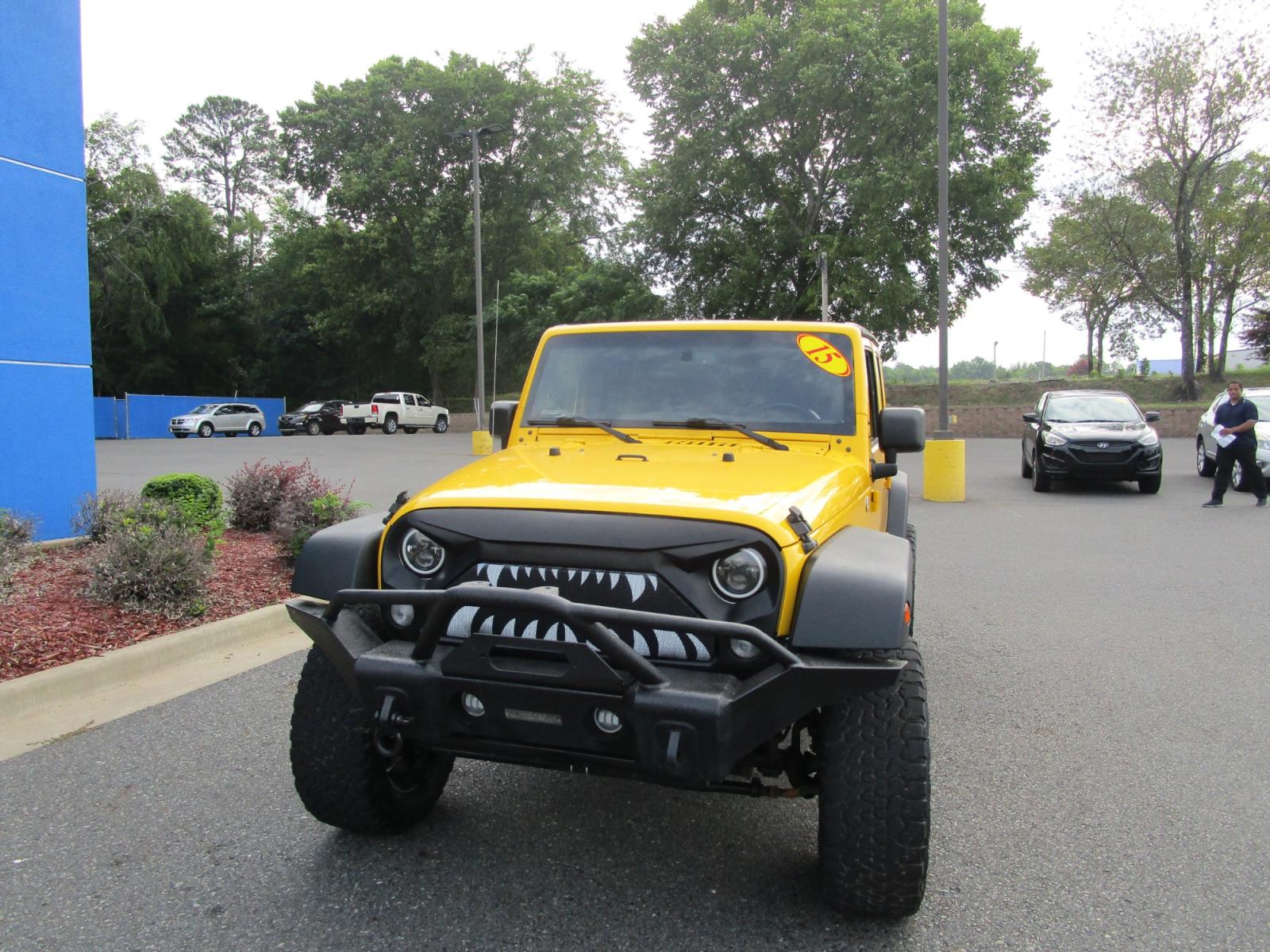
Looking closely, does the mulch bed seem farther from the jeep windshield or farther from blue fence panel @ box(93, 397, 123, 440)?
blue fence panel @ box(93, 397, 123, 440)

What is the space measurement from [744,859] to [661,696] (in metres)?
1.11

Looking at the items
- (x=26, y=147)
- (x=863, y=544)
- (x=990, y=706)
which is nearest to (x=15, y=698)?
(x=863, y=544)

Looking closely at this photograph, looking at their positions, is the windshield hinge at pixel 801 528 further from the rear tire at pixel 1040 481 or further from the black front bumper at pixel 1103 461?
the rear tire at pixel 1040 481

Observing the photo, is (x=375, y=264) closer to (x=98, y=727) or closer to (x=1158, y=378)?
(x=1158, y=378)

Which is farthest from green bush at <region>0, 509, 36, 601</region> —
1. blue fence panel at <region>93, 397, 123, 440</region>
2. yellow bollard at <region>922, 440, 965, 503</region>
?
blue fence panel at <region>93, 397, 123, 440</region>

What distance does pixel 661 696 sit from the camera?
7.72 feet

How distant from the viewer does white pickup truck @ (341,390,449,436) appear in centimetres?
3903

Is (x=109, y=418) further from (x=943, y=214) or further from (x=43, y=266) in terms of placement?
(x=943, y=214)

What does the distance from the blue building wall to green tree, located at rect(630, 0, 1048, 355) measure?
24.2 meters

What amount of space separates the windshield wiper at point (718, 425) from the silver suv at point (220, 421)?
37.7m

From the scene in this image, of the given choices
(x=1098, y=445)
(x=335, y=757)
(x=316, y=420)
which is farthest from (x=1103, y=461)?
(x=316, y=420)

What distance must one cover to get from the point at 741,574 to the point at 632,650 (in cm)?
41

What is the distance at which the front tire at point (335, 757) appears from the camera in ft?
9.97

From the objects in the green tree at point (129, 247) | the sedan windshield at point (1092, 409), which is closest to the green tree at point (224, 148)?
the green tree at point (129, 247)
